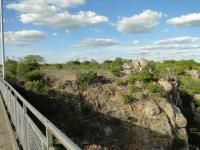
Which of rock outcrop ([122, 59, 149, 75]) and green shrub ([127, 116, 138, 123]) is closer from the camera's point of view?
green shrub ([127, 116, 138, 123])

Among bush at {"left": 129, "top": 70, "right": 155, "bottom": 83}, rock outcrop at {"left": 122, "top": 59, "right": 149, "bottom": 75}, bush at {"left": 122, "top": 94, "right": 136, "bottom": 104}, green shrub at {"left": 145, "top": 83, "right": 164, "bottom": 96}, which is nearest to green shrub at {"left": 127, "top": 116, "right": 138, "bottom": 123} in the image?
bush at {"left": 122, "top": 94, "right": 136, "bottom": 104}

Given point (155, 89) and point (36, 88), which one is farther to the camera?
point (155, 89)

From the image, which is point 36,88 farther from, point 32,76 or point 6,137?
point 6,137

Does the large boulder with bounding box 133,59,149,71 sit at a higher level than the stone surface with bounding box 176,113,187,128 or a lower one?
higher

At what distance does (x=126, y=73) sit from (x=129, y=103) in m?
8.89

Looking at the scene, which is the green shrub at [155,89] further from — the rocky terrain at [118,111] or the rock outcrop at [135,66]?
the rock outcrop at [135,66]

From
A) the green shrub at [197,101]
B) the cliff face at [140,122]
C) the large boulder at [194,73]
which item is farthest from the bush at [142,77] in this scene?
the large boulder at [194,73]

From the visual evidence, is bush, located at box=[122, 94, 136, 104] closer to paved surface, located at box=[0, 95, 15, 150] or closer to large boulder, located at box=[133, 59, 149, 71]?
large boulder, located at box=[133, 59, 149, 71]

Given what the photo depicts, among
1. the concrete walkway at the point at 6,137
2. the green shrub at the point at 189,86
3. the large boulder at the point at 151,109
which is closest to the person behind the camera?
the concrete walkway at the point at 6,137

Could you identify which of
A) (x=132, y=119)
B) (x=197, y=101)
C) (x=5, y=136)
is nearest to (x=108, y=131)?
(x=132, y=119)

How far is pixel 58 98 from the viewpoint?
29000 millimetres

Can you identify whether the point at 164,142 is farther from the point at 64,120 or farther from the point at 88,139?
the point at 64,120

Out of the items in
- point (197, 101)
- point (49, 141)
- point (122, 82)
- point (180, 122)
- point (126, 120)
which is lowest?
point (180, 122)

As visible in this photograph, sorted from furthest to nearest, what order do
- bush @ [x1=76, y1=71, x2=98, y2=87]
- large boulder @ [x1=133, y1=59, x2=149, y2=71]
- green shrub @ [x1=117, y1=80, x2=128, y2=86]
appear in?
1. large boulder @ [x1=133, y1=59, x2=149, y2=71]
2. green shrub @ [x1=117, y1=80, x2=128, y2=86]
3. bush @ [x1=76, y1=71, x2=98, y2=87]
